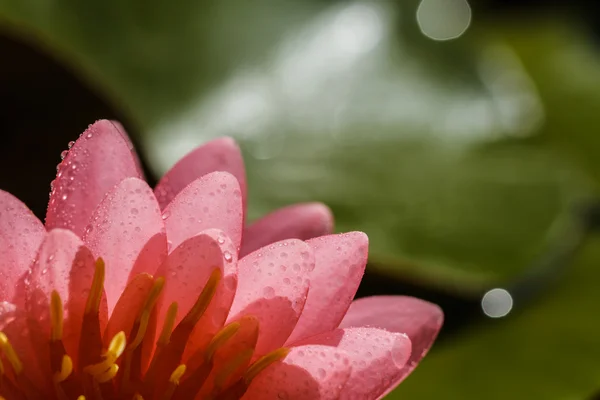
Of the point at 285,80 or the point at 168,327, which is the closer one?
the point at 168,327

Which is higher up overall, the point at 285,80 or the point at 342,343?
the point at 285,80

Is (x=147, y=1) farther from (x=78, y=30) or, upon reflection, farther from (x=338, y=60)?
(x=338, y=60)

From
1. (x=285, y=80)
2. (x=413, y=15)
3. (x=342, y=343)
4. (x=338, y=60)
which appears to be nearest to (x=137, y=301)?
(x=342, y=343)

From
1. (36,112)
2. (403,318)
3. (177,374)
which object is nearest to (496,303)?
(403,318)

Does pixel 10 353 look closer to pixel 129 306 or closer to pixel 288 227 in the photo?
pixel 129 306

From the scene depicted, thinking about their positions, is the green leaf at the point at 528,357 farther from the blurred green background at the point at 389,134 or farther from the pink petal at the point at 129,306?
the pink petal at the point at 129,306

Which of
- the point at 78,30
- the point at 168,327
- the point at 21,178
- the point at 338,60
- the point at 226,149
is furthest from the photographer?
the point at 338,60

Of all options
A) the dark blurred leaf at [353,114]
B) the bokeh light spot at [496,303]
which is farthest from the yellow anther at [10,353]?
the bokeh light spot at [496,303]
